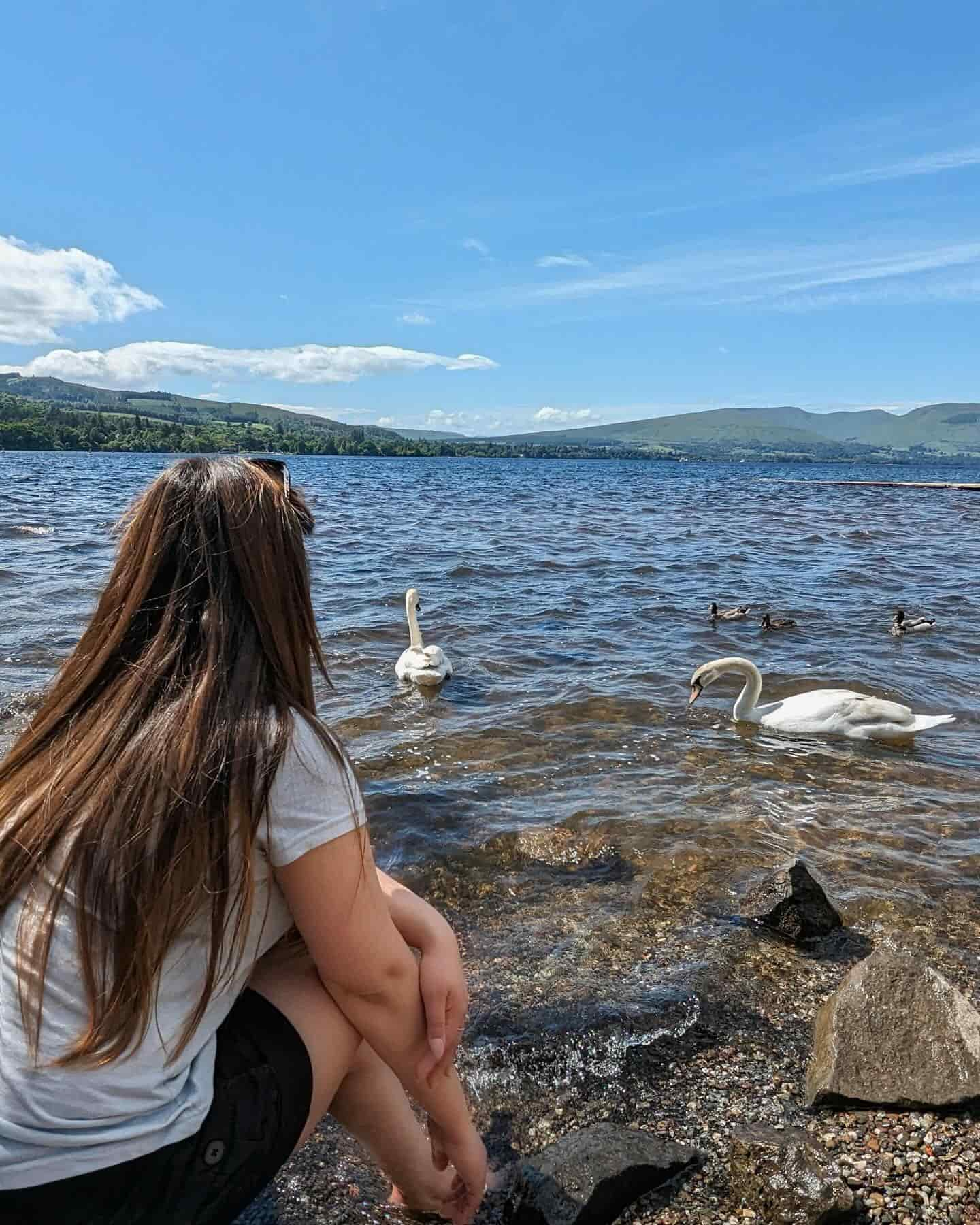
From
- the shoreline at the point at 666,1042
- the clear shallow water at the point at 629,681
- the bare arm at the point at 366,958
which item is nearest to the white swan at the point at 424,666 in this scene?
the clear shallow water at the point at 629,681

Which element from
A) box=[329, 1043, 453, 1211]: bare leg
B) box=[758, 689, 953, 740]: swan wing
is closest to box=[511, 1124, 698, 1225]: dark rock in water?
box=[329, 1043, 453, 1211]: bare leg

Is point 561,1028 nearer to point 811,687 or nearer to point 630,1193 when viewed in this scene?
point 630,1193

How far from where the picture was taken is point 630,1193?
9.25ft

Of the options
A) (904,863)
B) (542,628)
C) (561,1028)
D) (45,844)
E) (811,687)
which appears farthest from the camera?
(542,628)

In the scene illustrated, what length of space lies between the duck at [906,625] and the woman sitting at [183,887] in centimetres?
1243

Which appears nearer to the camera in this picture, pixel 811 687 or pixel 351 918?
pixel 351 918

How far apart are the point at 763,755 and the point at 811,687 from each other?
9.66 ft

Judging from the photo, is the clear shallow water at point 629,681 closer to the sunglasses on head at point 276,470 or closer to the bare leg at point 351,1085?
the sunglasses on head at point 276,470

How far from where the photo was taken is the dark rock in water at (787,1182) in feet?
8.86

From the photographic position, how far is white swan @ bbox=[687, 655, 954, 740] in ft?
27.2

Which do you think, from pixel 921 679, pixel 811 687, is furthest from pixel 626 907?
pixel 921 679

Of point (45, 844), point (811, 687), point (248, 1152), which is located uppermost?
point (45, 844)

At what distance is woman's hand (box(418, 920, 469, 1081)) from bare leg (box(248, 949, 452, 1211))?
0.21 m

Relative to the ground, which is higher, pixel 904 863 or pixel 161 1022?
pixel 161 1022
